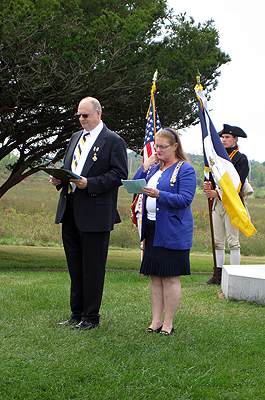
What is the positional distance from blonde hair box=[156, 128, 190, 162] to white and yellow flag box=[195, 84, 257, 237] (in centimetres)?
163

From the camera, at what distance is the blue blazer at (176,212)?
4.16 meters

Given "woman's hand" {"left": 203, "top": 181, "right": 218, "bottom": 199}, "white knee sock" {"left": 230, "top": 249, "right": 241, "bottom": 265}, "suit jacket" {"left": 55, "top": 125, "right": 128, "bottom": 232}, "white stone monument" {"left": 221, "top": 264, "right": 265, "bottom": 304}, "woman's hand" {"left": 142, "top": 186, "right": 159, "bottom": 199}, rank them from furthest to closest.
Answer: "white knee sock" {"left": 230, "top": 249, "right": 241, "bottom": 265}
"woman's hand" {"left": 203, "top": 181, "right": 218, "bottom": 199}
"white stone monument" {"left": 221, "top": 264, "right": 265, "bottom": 304}
"suit jacket" {"left": 55, "top": 125, "right": 128, "bottom": 232}
"woman's hand" {"left": 142, "top": 186, "right": 159, "bottom": 199}

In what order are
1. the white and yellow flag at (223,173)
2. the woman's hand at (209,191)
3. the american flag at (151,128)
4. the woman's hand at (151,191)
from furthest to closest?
the american flag at (151,128) < the woman's hand at (209,191) < the white and yellow flag at (223,173) < the woman's hand at (151,191)

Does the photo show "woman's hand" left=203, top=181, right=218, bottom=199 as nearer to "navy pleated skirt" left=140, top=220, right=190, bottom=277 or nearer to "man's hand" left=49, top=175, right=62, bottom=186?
"navy pleated skirt" left=140, top=220, right=190, bottom=277

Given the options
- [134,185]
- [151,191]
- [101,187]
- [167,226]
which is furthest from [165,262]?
[101,187]

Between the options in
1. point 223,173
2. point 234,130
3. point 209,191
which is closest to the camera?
point 223,173

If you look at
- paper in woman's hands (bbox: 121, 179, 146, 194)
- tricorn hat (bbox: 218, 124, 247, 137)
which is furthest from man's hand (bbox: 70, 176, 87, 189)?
tricorn hat (bbox: 218, 124, 247, 137)

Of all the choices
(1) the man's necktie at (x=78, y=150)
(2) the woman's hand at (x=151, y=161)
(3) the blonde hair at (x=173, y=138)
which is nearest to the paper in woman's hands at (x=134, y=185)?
(2) the woman's hand at (x=151, y=161)

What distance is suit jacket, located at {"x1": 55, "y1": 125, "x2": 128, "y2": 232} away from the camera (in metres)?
4.38

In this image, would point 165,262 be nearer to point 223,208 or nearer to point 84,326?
point 84,326

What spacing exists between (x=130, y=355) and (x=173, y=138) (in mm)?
2092

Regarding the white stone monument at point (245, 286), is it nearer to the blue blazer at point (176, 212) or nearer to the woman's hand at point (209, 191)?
the woman's hand at point (209, 191)

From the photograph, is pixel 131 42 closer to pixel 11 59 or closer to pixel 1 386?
pixel 11 59

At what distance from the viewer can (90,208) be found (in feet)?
Answer: 14.5
